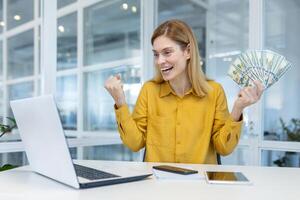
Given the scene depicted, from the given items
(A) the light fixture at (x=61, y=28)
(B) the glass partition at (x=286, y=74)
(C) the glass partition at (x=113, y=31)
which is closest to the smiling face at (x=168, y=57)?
(A) the light fixture at (x=61, y=28)

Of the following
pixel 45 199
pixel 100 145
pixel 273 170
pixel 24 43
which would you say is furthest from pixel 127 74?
pixel 45 199

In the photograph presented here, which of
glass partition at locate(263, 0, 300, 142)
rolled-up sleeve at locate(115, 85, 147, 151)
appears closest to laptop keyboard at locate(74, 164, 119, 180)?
rolled-up sleeve at locate(115, 85, 147, 151)

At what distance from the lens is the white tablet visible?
1049mm

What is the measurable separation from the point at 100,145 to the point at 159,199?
239 cm

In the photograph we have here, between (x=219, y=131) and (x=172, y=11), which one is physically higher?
(x=172, y=11)

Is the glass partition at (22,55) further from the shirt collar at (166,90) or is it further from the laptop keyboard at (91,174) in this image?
the laptop keyboard at (91,174)

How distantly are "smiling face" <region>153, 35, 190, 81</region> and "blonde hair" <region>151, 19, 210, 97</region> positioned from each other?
0.08 ft

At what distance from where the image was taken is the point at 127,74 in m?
3.59

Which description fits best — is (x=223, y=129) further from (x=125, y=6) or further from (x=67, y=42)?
(x=125, y=6)

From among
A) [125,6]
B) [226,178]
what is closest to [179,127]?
[226,178]

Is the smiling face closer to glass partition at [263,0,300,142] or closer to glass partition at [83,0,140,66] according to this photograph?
glass partition at [263,0,300,142]

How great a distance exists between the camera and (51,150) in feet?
3.18

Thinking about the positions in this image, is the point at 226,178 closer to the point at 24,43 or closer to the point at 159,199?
the point at 159,199

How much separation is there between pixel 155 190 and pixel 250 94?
0.64 meters
